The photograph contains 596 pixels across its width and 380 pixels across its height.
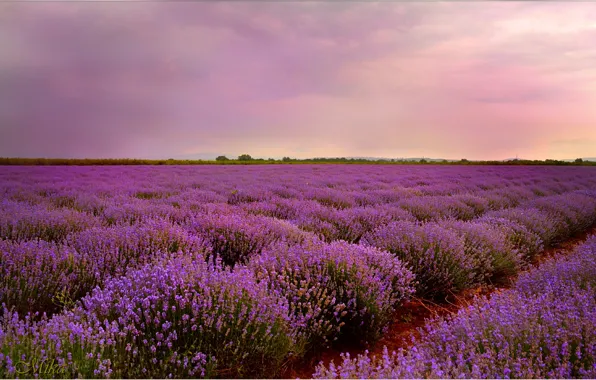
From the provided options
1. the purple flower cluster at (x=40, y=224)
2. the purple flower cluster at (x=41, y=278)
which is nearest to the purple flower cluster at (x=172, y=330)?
the purple flower cluster at (x=41, y=278)

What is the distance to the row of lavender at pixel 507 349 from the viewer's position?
167 cm

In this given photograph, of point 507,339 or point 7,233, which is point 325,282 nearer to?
point 507,339

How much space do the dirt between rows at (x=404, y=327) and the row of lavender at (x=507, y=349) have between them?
0.80 ft

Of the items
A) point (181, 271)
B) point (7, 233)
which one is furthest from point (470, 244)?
point (7, 233)

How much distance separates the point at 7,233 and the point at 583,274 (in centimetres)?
559

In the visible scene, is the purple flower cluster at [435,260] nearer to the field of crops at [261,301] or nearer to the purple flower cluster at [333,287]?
the field of crops at [261,301]

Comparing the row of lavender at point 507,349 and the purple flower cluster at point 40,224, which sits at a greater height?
the purple flower cluster at point 40,224

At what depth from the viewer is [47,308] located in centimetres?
274

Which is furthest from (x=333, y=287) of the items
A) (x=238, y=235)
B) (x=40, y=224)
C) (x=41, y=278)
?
(x=40, y=224)

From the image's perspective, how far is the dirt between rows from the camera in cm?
242

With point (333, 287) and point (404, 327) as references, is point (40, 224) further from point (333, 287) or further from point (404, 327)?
point (404, 327)

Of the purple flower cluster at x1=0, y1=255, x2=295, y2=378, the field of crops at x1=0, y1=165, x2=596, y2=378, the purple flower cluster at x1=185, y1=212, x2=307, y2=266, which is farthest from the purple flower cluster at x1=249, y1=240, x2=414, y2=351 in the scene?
the purple flower cluster at x1=185, y1=212, x2=307, y2=266

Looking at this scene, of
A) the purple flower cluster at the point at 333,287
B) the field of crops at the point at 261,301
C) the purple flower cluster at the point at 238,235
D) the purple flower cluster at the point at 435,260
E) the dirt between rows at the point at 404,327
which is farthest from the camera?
the purple flower cluster at the point at 238,235

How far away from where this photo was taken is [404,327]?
3.18m
